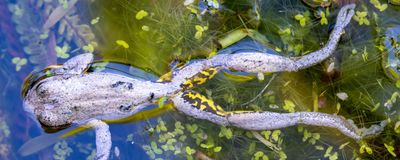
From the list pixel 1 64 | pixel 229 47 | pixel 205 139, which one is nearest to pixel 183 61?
pixel 229 47

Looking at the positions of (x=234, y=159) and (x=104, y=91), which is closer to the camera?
(x=104, y=91)

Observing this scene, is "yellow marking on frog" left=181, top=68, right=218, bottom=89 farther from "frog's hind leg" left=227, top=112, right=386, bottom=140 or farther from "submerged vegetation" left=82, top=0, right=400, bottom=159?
"frog's hind leg" left=227, top=112, right=386, bottom=140

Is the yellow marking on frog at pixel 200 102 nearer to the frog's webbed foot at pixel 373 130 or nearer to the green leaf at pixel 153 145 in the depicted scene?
the green leaf at pixel 153 145

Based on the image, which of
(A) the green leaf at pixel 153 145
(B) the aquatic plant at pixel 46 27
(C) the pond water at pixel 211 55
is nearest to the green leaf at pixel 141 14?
(C) the pond water at pixel 211 55

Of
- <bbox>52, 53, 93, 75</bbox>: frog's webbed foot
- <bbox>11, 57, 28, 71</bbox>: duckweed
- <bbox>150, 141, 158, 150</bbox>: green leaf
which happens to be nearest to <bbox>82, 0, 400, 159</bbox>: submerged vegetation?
<bbox>150, 141, 158, 150</bbox>: green leaf

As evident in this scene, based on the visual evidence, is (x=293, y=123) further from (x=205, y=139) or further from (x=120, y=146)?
(x=120, y=146)
